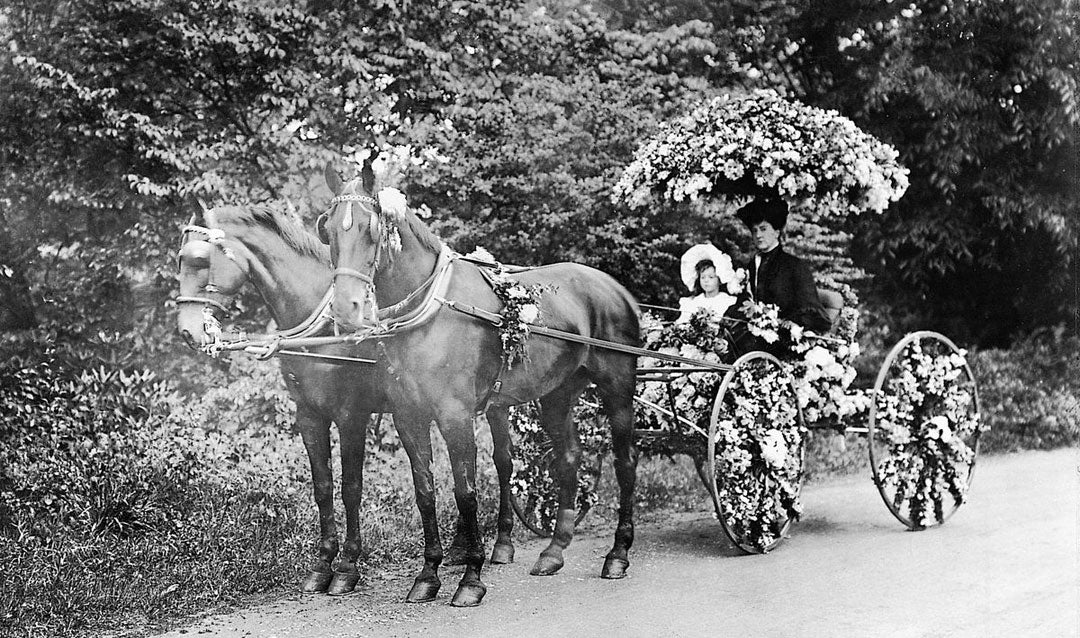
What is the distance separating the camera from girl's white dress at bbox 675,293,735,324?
22.2 ft

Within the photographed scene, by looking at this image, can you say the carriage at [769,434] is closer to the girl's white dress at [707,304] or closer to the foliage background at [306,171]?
the girl's white dress at [707,304]

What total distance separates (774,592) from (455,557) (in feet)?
6.33

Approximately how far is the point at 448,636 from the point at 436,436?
4.12 meters

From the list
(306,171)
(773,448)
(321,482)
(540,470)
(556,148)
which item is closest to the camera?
(321,482)

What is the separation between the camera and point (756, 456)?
642 cm

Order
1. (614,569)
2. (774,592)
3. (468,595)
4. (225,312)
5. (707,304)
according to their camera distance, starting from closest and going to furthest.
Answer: (225,312)
(468,595)
(774,592)
(614,569)
(707,304)

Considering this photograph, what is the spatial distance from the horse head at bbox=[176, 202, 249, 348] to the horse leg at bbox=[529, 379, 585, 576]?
2363 millimetres

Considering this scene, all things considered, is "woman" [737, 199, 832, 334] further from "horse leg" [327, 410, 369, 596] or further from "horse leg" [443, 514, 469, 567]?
"horse leg" [327, 410, 369, 596]

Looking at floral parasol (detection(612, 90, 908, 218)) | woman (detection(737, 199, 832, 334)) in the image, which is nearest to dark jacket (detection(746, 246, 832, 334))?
woman (detection(737, 199, 832, 334))

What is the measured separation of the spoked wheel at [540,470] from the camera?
276 inches

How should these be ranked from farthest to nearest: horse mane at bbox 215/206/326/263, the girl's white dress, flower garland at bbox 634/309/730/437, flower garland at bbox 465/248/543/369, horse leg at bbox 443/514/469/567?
1. the girl's white dress
2. flower garland at bbox 634/309/730/437
3. horse leg at bbox 443/514/469/567
4. flower garland at bbox 465/248/543/369
5. horse mane at bbox 215/206/326/263

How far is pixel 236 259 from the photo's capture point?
5016 millimetres

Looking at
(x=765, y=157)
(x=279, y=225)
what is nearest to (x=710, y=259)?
(x=765, y=157)

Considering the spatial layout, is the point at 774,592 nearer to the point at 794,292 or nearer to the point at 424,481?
the point at 424,481
